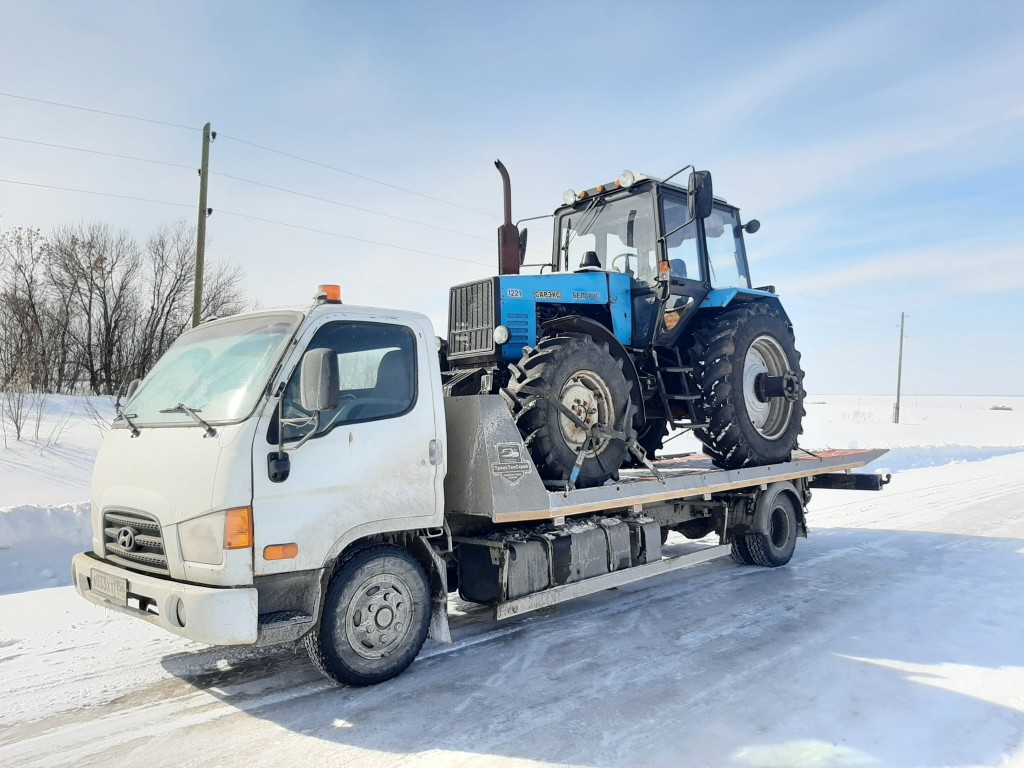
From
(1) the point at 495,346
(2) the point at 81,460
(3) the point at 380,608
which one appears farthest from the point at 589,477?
(2) the point at 81,460

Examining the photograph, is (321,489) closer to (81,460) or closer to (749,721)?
(749,721)

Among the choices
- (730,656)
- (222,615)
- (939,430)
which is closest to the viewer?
(222,615)

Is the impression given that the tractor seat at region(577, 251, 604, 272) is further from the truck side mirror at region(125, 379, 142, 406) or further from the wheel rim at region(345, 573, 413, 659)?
the truck side mirror at region(125, 379, 142, 406)

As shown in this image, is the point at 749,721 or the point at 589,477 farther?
the point at 589,477

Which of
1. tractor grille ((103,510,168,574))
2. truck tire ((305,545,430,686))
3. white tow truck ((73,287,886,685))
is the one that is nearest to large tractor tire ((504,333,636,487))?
white tow truck ((73,287,886,685))

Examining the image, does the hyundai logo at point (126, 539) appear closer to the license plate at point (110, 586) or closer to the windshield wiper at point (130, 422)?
the license plate at point (110, 586)

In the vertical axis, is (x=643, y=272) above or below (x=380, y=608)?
above

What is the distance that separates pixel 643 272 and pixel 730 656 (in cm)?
382

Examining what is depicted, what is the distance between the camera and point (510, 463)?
480cm

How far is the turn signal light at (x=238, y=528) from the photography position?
3.66 meters

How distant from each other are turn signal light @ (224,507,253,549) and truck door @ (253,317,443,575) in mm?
35

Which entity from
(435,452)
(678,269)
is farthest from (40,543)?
(678,269)

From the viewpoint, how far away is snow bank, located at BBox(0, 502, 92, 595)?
6547mm

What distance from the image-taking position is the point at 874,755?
3.35 meters
